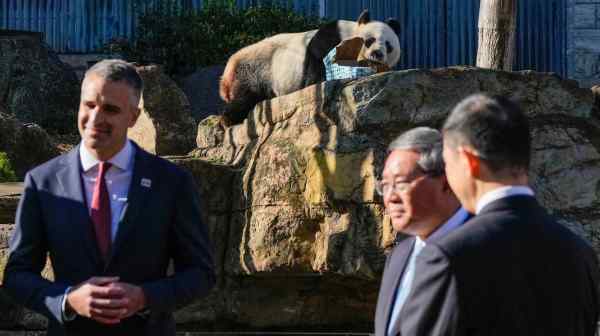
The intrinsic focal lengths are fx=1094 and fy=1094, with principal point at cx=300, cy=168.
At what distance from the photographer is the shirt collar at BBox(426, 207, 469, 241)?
3270 millimetres

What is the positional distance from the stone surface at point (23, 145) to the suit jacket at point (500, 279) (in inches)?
238

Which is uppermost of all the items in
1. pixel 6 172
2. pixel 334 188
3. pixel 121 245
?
pixel 121 245

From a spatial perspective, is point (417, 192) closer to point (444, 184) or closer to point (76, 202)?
point (444, 184)

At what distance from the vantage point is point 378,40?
9.05 m

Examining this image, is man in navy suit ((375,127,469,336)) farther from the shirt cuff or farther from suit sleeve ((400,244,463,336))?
the shirt cuff

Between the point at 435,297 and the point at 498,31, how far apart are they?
231 inches

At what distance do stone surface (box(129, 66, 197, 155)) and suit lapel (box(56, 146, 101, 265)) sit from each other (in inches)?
178

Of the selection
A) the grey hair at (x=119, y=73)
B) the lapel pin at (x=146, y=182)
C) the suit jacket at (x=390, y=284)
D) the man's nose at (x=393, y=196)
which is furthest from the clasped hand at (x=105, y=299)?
the man's nose at (x=393, y=196)

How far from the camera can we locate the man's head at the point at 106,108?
3.50 m

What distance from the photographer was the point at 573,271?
270cm

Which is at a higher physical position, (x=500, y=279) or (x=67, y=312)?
(x=500, y=279)

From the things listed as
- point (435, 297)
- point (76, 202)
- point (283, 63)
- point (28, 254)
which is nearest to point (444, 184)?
point (435, 297)

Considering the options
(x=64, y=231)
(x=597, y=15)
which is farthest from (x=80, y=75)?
(x=64, y=231)

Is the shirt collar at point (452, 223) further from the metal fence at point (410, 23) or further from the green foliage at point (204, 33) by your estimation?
the metal fence at point (410, 23)
